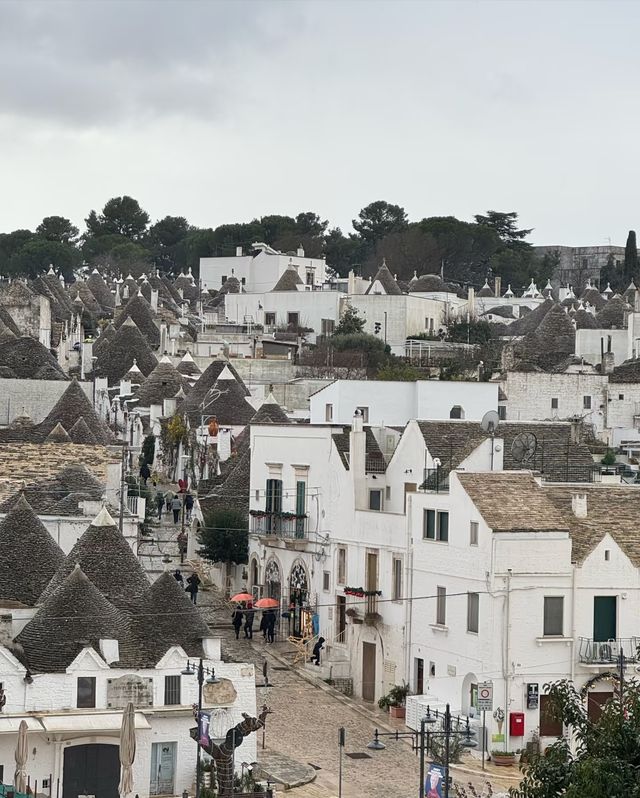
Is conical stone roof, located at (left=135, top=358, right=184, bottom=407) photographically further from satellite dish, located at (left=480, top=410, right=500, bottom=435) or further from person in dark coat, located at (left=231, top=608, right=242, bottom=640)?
satellite dish, located at (left=480, top=410, right=500, bottom=435)

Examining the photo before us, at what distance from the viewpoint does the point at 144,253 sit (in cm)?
17438

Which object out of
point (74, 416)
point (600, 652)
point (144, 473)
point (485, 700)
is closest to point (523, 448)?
point (600, 652)

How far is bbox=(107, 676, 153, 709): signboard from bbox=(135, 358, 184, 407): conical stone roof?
4400cm

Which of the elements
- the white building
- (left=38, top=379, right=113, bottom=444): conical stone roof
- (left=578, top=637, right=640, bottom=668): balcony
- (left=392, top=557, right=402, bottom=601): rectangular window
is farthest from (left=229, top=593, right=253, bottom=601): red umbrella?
the white building

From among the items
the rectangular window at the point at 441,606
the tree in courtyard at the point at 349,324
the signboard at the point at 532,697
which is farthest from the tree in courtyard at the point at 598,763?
the tree in courtyard at the point at 349,324

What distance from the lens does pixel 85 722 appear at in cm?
3800

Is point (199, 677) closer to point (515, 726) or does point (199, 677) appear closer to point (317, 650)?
point (515, 726)

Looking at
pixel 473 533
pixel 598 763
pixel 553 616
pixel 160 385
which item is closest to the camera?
pixel 598 763

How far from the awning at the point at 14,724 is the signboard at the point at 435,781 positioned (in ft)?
25.6

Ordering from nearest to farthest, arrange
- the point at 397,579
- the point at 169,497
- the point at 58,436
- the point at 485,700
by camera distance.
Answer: the point at 485,700 < the point at 397,579 < the point at 58,436 < the point at 169,497

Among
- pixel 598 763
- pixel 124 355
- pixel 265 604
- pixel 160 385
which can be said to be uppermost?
pixel 124 355

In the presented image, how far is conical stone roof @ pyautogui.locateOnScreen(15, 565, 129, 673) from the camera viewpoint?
128 ft

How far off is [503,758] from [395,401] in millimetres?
21982

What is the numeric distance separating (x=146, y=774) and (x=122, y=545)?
19.8ft
